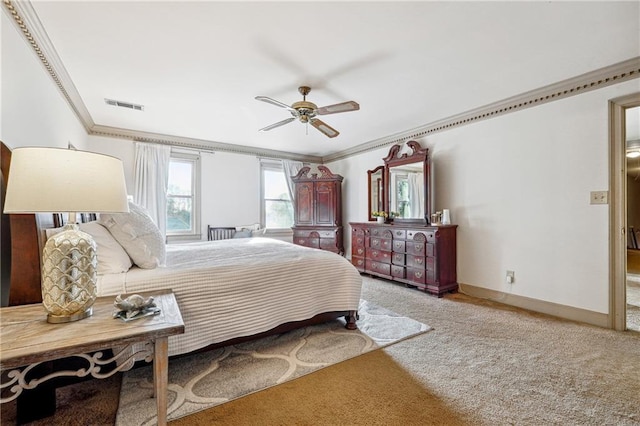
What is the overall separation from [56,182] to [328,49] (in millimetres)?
2010

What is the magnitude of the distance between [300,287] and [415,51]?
2.21m

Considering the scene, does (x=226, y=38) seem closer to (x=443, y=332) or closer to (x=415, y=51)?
(x=415, y=51)

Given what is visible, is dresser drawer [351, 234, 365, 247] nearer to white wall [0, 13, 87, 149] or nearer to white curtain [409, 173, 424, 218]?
white curtain [409, 173, 424, 218]

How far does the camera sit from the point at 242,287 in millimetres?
2074

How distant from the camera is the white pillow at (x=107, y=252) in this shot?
1.75 meters

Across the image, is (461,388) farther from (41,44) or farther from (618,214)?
(41,44)

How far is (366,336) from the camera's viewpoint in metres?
2.44

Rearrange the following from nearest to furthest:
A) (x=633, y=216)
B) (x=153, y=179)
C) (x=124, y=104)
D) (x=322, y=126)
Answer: (x=322, y=126)
(x=124, y=104)
(x=153, y=179)
(x=633, y=216)

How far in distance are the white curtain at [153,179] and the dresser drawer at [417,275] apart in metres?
3.90

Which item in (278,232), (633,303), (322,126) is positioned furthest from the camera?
(278,232)

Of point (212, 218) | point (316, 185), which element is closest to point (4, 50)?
point (212, 218)

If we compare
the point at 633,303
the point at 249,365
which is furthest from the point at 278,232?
the point at 633,303

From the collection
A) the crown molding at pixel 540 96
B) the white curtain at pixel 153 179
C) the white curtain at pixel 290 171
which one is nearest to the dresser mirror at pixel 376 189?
the crown molding at pixel 540 96

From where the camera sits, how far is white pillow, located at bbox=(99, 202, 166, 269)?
1.89 metres
